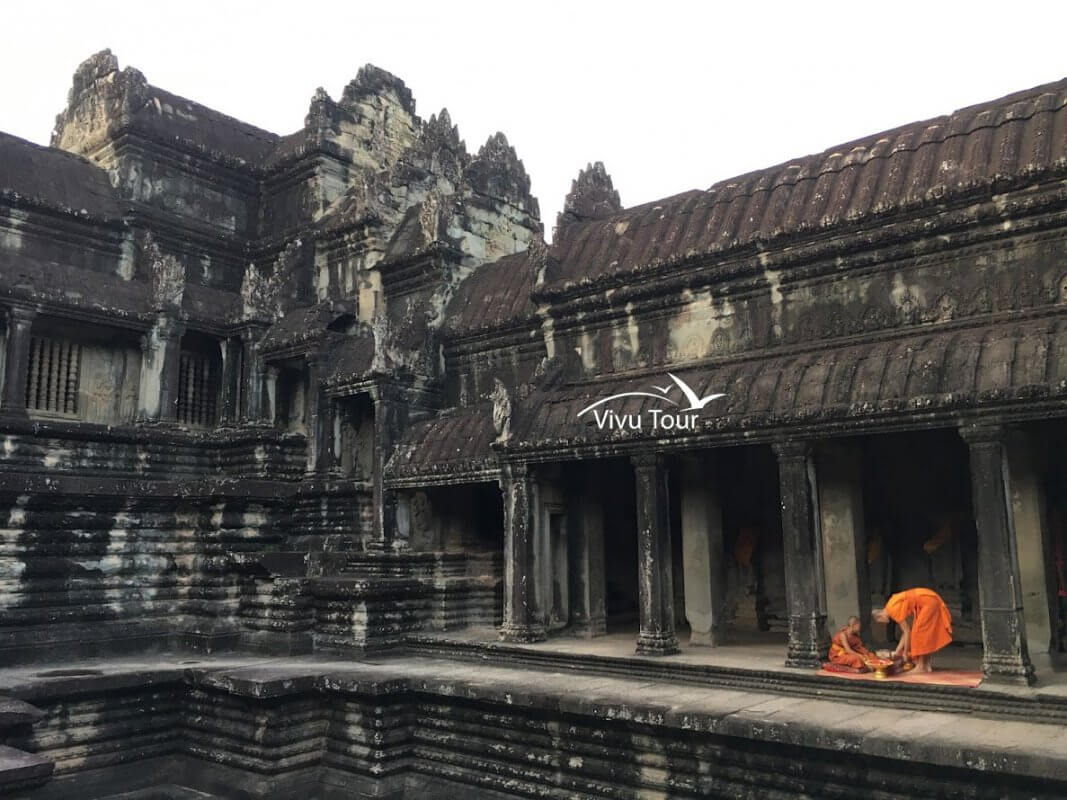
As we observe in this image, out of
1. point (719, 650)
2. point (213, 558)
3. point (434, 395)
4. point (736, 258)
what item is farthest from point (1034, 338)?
point (213, 558)

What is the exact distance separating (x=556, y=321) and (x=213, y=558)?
22.2 feet

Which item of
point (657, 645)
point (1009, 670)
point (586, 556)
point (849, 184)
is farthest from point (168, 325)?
point (1009, 670)

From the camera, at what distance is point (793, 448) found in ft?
33.4

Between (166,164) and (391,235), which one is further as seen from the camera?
(166,164)

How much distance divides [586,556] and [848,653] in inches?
190

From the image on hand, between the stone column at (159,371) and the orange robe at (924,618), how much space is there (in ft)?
43.8

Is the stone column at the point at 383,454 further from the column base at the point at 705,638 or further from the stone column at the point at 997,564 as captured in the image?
the stone column at the point at 997,564

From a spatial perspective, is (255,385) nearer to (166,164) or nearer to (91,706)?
(166,164)

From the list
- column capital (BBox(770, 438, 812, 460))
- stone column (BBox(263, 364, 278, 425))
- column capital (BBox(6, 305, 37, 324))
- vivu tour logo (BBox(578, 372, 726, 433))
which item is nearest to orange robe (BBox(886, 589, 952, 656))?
column capital (BBox(770, 438, 812, 460))

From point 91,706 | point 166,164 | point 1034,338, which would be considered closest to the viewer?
point 1034,338

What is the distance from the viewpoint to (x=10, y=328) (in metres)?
15.7

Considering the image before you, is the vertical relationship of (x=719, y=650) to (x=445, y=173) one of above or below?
below

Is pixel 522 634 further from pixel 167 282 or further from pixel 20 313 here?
pixel 20 313

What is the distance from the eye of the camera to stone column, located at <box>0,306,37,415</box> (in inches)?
609
